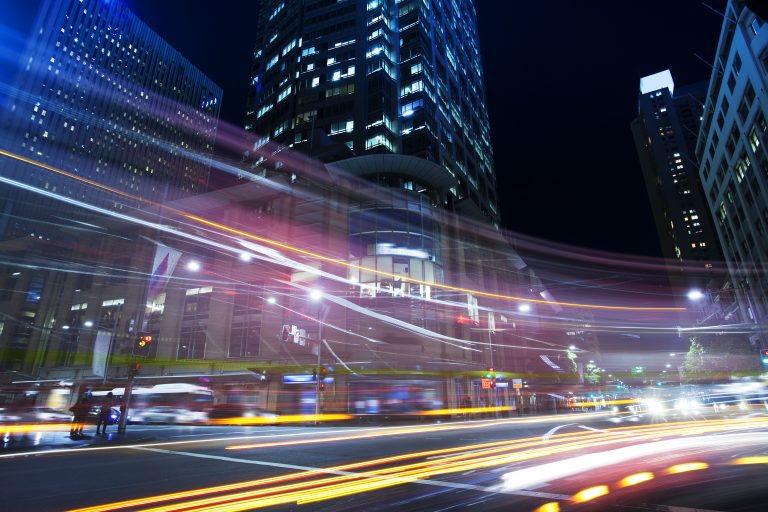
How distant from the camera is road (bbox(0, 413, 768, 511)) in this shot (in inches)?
251

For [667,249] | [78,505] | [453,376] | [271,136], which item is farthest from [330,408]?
[667,249]

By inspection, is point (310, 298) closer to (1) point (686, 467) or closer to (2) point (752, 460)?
(1) point (686, 467)

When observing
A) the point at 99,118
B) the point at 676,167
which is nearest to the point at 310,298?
the point at 99,118

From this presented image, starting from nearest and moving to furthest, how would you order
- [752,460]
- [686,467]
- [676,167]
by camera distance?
[686,467]
[752,460]
[676,167]

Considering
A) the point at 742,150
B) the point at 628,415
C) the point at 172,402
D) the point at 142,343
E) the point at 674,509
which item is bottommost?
the point at 628,415

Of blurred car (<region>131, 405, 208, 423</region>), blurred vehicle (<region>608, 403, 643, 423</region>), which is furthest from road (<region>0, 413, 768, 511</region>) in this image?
blurred car (<region>131, 405, 208, 423</region>)

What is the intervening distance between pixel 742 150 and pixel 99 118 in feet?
431

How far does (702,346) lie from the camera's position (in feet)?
199

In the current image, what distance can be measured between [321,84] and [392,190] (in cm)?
3911

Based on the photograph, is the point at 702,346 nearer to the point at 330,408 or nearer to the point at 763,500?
the point at 330,408

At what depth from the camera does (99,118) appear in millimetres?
105375

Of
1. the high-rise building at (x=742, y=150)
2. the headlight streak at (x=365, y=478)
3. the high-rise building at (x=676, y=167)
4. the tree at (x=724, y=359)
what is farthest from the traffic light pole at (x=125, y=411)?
the high-rise building at (x=676, y=167)

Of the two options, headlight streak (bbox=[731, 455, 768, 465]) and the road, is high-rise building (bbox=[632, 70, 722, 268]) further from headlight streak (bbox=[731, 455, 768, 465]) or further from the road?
the road

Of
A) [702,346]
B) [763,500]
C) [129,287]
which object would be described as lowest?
[763,500]
